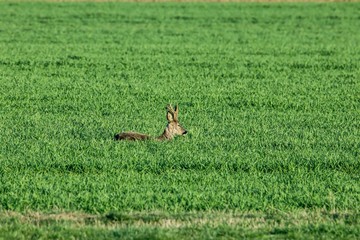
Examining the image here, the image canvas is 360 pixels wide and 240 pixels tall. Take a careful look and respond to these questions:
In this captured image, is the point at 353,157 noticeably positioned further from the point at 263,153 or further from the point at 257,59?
the point at 257,59

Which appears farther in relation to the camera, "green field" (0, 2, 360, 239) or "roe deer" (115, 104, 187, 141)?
"roe deer" (115, 104, 187, 141)

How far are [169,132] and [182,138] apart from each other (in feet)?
0.95

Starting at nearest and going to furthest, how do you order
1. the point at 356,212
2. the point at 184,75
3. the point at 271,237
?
the point at 271,237, the point at 356,212, the point at 184,75

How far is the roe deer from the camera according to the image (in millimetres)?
12156

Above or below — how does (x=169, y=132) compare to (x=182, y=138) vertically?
above

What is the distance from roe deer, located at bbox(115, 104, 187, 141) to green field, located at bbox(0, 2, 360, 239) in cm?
16

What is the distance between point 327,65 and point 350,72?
1339 mm

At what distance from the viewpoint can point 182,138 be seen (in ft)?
41.3

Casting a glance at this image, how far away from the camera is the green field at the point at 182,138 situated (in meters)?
8.73

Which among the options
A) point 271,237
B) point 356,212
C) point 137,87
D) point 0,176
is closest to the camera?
point 271,237

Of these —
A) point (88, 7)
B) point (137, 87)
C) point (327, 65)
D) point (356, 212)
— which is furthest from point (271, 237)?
point (88, 7)

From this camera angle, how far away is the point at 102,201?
9234 millimetres

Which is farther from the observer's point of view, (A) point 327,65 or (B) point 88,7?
(B) point 88,7

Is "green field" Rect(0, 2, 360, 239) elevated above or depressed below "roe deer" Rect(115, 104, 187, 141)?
below
